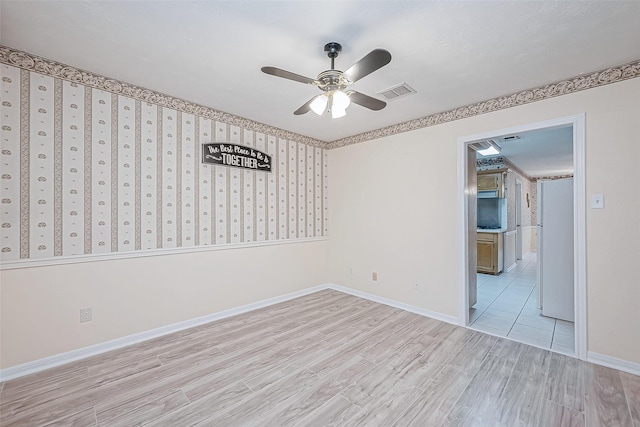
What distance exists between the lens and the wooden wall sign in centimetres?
330

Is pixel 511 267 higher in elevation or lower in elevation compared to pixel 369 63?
lower

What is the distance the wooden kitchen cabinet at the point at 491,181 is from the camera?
6.05 meters

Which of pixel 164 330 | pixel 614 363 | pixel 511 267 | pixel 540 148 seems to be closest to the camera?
pixel 614 363

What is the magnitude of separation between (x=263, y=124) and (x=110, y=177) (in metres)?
1.91

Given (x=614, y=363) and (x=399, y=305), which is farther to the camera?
→ (x=399, y=305)

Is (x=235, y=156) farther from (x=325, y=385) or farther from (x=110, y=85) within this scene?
(x=325, y=385)

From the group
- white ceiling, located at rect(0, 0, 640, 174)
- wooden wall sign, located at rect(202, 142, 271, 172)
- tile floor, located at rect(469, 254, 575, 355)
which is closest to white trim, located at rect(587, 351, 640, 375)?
tile floor, located at rect(469, 254, 575, 355)

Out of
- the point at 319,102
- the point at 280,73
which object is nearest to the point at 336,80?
the point at 319,102

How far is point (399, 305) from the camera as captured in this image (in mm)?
3828

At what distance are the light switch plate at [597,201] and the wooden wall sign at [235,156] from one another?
353 cm

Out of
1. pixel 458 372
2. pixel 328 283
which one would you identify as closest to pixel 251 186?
pixel 328 283

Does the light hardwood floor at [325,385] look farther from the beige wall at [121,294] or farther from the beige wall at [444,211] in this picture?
the beige wall at [444,211]

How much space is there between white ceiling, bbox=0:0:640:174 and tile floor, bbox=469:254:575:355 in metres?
2.59

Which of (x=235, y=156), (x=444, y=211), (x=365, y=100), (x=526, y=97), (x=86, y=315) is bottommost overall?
(x=86, y=315)
